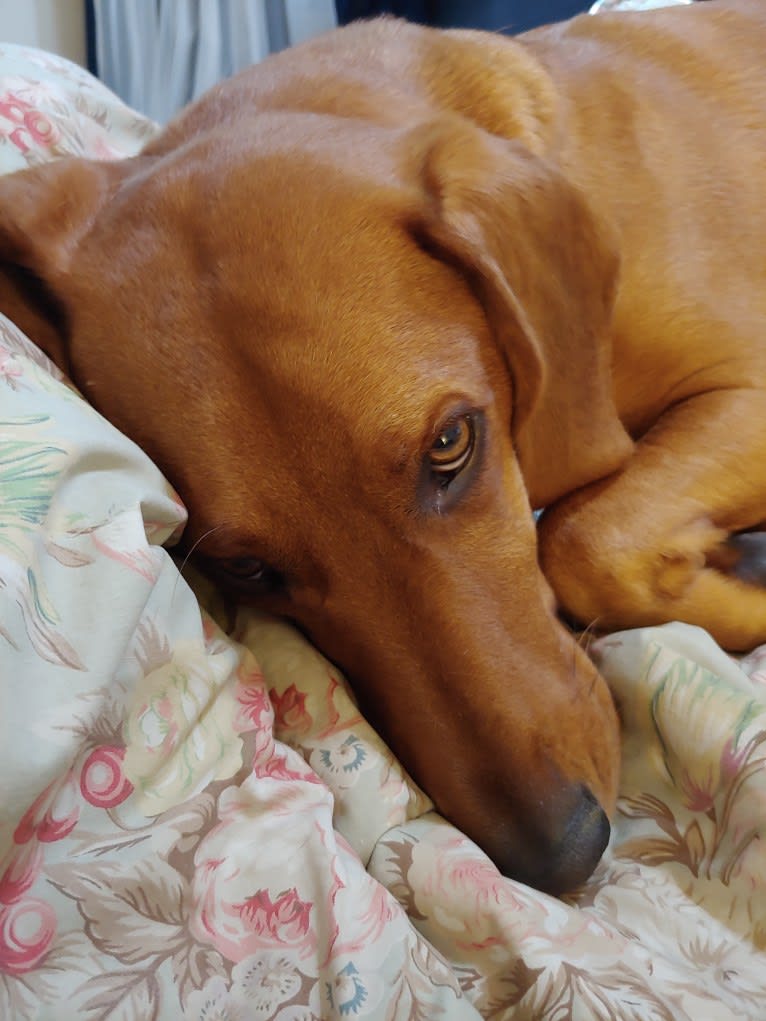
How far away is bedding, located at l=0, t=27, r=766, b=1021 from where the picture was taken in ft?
2.21

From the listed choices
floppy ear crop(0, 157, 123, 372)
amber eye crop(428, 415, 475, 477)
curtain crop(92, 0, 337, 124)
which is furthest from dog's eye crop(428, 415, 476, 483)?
curtain crop(92, 0, 337, 124)

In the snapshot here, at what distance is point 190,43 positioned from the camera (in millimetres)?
3869

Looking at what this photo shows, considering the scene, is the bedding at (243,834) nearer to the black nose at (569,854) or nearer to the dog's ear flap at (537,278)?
the black nose at (569,854)

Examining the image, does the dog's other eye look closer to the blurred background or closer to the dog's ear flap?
the dog's ear flap

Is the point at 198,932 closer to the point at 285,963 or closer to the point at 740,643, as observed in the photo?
the point at 285,963

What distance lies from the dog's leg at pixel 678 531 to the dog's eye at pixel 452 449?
0.30m

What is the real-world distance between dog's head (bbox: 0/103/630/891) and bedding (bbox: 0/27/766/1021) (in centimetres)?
7

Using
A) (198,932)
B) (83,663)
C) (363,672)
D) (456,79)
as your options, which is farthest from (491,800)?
(456,79)

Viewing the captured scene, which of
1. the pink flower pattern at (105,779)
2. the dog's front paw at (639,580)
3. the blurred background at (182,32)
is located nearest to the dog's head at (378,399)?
the dog's front paw at (639,580)

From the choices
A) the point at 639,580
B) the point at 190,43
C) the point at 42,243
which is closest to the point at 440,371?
the point at 639,580

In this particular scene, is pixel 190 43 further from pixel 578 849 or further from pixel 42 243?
pixel 578 849

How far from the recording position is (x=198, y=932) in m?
0.73

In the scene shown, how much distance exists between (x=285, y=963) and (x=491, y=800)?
0.30 meters

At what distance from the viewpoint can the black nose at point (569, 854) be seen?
909 millimetres
